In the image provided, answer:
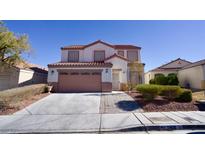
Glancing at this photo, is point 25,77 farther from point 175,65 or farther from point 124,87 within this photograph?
point 175,65

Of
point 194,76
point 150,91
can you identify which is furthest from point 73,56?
point 194,76

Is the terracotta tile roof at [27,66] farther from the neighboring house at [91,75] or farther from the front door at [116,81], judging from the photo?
the front door at [116,81]

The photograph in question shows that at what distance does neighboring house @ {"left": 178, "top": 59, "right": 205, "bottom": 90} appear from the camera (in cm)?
1691

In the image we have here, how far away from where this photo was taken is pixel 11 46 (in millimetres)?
9477

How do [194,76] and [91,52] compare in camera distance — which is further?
[91,52]

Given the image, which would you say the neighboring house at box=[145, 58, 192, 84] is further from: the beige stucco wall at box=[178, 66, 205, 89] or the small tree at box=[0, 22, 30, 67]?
the small tree at box=[0, 22, 30, 67]

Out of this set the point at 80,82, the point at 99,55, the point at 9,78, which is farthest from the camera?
the point at 99,55

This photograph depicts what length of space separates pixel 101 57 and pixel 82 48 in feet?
10.4

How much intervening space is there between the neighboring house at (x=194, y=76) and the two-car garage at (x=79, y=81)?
42.6 ft

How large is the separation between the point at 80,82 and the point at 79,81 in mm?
163

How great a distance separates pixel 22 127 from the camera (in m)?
5.47
